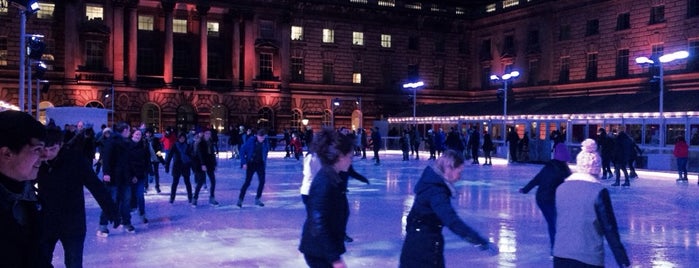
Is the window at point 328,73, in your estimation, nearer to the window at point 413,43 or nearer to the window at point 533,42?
the window at point 413,43

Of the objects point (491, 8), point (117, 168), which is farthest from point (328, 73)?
point (117, 168)

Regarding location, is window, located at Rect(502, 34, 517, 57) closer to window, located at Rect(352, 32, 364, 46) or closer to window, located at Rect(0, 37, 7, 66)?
window, located at Rect(352, 32, 364, 46)

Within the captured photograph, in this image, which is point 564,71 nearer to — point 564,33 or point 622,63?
point 564,33

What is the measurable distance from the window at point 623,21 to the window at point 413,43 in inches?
685

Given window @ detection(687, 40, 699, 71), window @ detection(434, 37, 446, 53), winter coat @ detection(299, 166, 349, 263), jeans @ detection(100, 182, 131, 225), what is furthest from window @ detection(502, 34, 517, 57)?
winter coat @ detection(299, 166, 349, 263)

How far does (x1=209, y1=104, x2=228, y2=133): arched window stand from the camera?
5137 cm

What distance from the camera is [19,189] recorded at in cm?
235

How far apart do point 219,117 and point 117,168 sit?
42328mm

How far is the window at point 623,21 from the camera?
150 feet

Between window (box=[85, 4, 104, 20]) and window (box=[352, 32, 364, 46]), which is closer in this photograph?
window (box=[85, 4, 104, 20])

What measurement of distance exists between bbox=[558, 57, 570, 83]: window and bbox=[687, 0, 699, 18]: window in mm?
10547

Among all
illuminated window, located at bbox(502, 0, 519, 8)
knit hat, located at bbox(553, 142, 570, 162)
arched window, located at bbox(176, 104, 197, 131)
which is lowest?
knit hat, located at bbox(553, 142, 570, 162)

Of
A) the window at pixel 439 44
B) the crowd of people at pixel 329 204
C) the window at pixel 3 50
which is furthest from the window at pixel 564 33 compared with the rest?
the crowd of people at pixel 329 204

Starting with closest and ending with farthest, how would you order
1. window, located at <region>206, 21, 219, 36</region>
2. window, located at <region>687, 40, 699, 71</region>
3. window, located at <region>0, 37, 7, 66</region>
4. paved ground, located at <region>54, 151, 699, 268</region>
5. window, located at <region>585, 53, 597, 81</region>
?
paved ground, located at <region>54, 151, 699, 268</region> → window, located at <region>687, 40, 699, 71</region> → window, located at <region>0, 37, 7, 66</region> → window, located at <region>585, 53, 597, 81</region> → window, located at <region>206, 21, 219, 36</region>
